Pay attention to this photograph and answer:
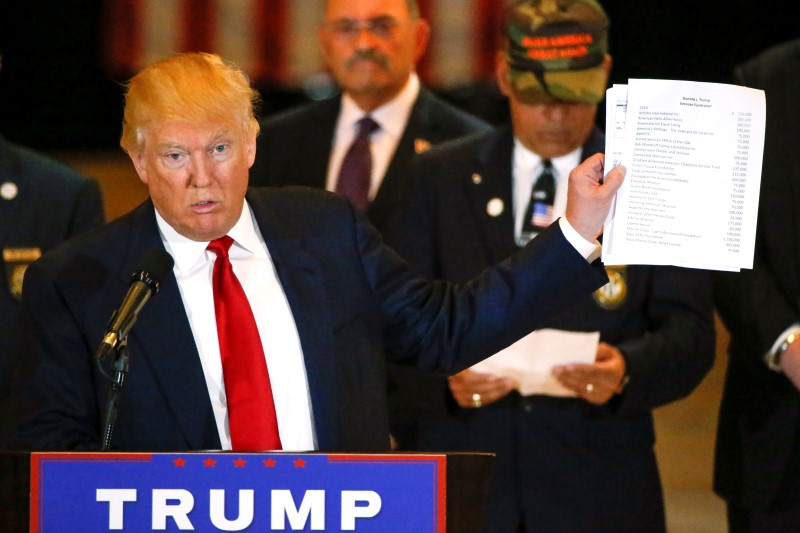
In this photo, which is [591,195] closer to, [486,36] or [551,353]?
[551,353]

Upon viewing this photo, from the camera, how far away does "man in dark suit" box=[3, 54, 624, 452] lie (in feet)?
8.39

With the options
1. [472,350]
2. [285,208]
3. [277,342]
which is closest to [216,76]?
[285,208]

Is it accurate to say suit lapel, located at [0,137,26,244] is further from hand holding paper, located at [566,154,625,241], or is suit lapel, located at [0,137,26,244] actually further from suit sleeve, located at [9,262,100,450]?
hand holding paper, located at [566,154,625,241]

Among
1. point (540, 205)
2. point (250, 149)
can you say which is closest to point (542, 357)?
point (540, 205)

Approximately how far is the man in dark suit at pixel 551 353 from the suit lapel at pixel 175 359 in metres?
0.94

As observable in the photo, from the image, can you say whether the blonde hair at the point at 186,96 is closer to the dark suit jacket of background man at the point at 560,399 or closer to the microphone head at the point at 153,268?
the microphone head at the point at 153,268

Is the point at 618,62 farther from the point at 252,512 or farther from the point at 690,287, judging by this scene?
the point at 252,512

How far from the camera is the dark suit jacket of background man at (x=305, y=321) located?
8.43ft

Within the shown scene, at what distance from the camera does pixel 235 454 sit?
2238mm

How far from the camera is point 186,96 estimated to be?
254 cm

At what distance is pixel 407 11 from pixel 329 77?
3.80 m

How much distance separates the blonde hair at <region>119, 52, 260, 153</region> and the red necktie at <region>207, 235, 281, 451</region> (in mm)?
251

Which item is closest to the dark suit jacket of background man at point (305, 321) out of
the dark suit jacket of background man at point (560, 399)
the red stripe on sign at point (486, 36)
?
the dark suit jacket of background man at point (560, 399)

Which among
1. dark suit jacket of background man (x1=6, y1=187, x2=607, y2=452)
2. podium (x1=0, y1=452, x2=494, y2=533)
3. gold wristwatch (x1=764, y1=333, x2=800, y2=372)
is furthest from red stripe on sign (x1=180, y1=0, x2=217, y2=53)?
podium (x1=0, y1=452, x2=494, y2=533)
